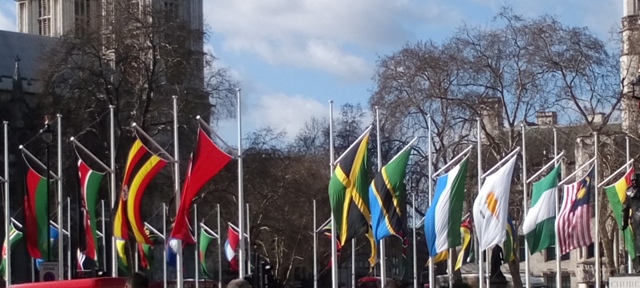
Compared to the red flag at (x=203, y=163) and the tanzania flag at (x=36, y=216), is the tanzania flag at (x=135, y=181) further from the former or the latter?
the tanzania flag at (x=36, y=216)

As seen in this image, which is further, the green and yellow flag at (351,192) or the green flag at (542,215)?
the green flag at (542,215)

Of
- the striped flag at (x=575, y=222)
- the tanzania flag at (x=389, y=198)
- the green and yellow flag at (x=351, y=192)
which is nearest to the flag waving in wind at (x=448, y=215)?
the tanzania flag at (x=389, y=198)

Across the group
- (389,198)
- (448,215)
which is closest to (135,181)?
(389,198)

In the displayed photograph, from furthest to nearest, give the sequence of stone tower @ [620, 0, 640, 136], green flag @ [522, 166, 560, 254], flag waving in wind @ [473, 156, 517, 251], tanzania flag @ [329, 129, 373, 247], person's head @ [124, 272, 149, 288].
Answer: stone tower @ [620, 0, 640, 136], green flag @ [522, 166, 560, 254], flag waving in wind @ [473, 156, 517, 251], tanzania flag @ [329, 129, 373, 247], person's head @ [124, 272, 149, 288]

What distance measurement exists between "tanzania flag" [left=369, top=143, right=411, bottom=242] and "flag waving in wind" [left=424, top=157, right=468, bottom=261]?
0.84m

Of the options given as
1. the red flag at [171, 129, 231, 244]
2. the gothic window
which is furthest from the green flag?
the gothic window

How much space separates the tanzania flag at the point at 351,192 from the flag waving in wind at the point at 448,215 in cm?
170

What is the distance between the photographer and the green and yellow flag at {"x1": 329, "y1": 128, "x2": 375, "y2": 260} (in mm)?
36469

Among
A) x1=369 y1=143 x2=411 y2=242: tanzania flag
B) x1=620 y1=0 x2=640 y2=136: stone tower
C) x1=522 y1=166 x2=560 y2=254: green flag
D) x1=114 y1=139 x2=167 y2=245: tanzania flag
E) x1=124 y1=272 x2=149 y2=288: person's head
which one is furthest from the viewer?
x1=620 y1=0 x2=640 y2=136: stone tower

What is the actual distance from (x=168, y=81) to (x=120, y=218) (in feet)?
63.2

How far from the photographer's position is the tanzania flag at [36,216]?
139 feet

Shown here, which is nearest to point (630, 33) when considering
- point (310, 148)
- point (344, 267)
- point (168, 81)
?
point (168, 81)

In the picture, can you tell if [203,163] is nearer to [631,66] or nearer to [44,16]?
[631,66]

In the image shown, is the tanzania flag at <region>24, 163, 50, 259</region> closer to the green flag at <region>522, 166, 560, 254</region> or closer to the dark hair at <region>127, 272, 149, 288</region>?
the green flag at <region>522, 166, 560, 254</region>
